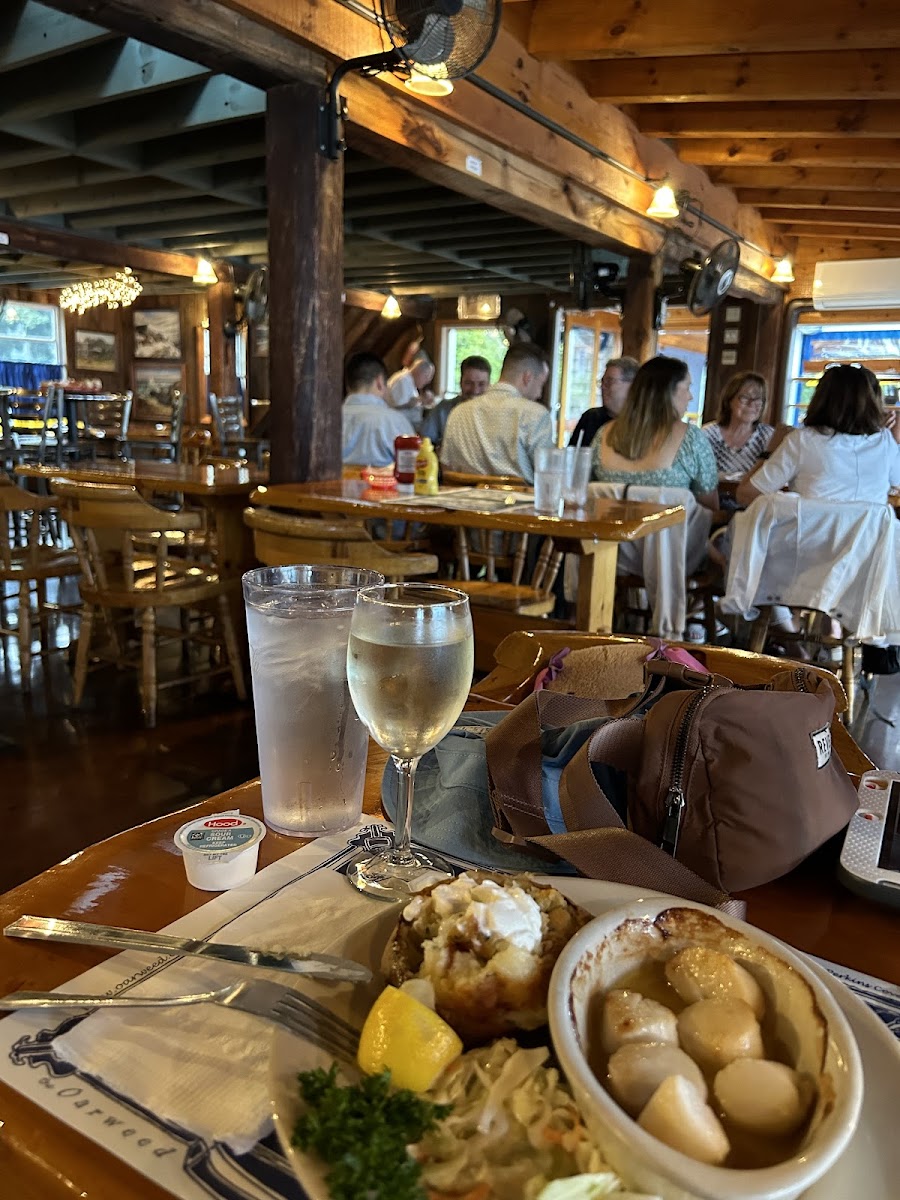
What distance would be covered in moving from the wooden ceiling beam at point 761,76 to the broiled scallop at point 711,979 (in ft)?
16.4

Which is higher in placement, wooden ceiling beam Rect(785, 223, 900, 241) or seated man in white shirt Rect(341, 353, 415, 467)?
wooden ceiling beam Rect(785, 223, 900, 241)

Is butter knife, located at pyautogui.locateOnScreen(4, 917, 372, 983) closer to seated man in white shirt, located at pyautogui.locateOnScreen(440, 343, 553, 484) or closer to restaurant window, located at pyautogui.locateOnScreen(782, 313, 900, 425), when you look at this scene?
seated man in white shirt, located at pyautogui.locateOnScreen(440, 343, 553, 484)

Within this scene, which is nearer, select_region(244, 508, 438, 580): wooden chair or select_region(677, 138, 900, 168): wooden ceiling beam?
select_region(244, 508, 438, 580): wooden chair

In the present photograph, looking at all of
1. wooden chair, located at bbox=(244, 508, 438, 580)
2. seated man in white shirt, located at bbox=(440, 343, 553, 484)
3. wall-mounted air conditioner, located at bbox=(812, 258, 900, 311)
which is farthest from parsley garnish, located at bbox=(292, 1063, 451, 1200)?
wall-mounted air conditioner, located at bbox=(812, 258, 900, 311)

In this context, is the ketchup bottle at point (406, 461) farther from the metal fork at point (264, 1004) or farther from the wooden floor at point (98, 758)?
the metal fork at point (264, 1004)

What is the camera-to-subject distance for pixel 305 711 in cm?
73

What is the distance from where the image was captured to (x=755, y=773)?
66 centimetres

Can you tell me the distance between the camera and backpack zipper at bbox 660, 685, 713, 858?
0.67m

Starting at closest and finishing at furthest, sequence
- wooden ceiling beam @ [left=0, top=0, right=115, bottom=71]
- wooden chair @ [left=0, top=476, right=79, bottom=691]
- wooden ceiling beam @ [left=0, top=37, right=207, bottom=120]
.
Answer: wooden chair @ [left=0, top=476, right=79, bottom=691] → wooden ceiling beam @ [left=0, top=0, right=115, bottom=71] → wooden ceiling beam @ [left=0, top=37, right=207, bottom=120]

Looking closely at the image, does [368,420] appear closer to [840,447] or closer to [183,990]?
[840,447]

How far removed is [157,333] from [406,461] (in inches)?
435

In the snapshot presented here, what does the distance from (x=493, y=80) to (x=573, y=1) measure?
53 centimetres

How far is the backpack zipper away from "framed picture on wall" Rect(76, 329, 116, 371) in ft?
47.6

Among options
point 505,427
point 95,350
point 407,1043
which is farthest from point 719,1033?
point 95,350
